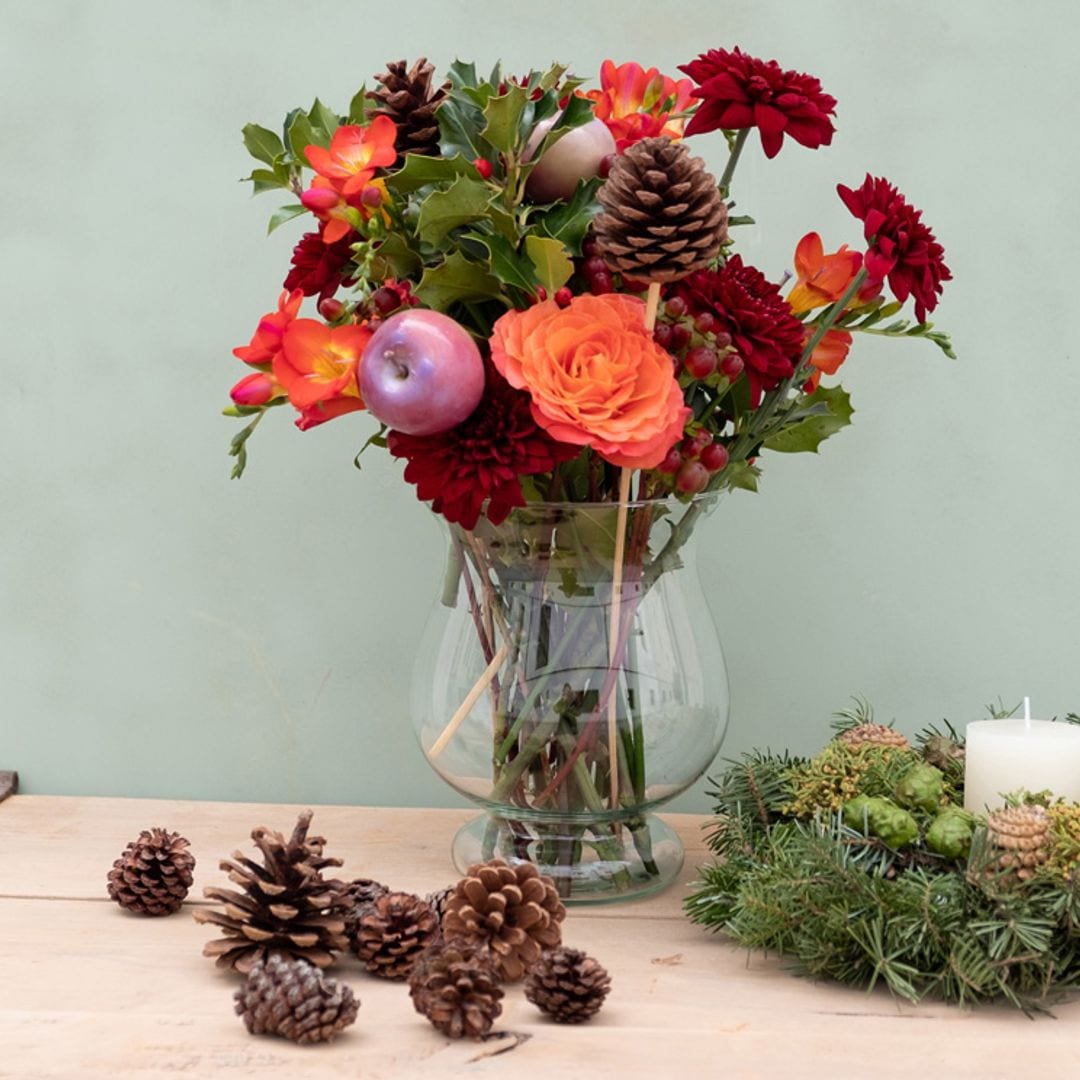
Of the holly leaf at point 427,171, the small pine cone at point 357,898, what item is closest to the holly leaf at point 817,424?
the holly leaf at point 427,171

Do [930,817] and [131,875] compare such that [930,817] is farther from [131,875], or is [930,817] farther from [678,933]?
[131,875]

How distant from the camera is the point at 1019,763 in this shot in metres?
0.75

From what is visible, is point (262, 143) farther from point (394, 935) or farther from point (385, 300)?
point (394, 935)

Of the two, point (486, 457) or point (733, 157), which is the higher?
point (733, 157)

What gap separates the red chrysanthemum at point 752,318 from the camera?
741mm

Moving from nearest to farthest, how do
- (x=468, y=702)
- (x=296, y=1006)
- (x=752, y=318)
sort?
(x=296, y=1006) < (x=752, y=318) < (x=468, y=702)

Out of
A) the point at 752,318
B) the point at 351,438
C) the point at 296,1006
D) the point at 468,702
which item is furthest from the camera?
the point at 351,438

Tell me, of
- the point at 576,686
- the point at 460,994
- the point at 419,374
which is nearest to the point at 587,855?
the point at 576,686

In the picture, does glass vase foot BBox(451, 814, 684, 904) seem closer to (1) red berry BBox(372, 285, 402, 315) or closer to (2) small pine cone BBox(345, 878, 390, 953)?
(2) small pine cone BBox(345, 878, 390, 953)

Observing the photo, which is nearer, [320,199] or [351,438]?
[320,199]

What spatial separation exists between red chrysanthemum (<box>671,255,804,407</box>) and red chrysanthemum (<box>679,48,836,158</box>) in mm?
71

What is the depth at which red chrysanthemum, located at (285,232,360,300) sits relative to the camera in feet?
2.62

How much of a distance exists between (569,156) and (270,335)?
0.19m

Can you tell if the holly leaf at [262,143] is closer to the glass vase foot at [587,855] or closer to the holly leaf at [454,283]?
the holly leaf at [454,283]
